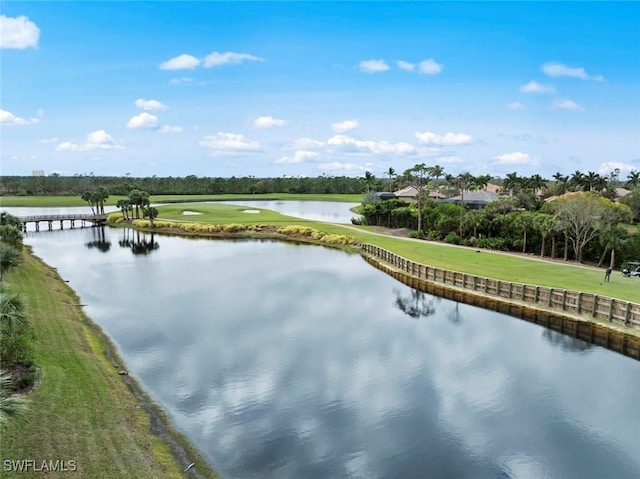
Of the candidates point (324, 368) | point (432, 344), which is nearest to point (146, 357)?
point (324, 368)

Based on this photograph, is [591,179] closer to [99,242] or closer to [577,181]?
[577,181]

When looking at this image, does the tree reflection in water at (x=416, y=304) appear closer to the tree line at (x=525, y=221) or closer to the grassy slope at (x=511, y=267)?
the grassy slope at (x=511, y=267)

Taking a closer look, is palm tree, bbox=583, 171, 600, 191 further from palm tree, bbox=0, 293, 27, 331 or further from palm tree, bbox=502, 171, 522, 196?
palm tree, bbox=0, 293, 27, 331

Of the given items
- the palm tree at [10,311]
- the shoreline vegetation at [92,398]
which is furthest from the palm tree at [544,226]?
the palm tree at [10,311]

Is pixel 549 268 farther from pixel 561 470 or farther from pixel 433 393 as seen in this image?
pixel 561 470

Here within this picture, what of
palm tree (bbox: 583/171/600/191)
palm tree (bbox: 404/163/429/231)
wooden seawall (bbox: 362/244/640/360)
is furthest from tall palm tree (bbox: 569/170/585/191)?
wooden seawall (bbox: 362/244/640/360)

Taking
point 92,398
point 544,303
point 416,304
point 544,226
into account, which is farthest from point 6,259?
point 544,226
